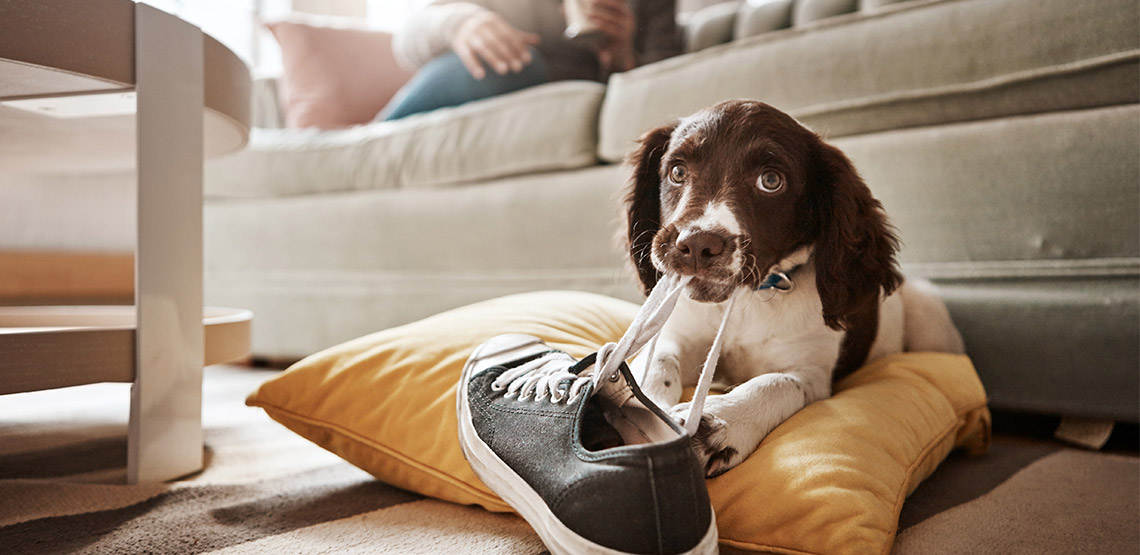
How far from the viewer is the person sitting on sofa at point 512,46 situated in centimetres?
243

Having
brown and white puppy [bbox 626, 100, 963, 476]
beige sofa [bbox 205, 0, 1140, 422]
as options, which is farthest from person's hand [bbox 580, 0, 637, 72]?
brown and white puppy [bbox 626, 100, 963, 476]

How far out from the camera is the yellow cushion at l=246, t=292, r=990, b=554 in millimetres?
812

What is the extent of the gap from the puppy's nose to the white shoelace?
1.1 inches

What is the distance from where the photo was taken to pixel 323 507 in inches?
40.6

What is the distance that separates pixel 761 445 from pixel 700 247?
11.3 inches

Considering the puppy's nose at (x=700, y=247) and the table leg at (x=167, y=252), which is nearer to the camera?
the puppy's nose at (x=700, y=247)

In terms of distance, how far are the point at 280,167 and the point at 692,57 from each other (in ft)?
5.29

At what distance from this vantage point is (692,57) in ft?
5.73

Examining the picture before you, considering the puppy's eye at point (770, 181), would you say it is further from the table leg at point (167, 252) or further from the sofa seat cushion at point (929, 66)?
the table leg at point (167, 252)

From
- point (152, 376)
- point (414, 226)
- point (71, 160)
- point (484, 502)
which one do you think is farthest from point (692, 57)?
point (71, 160)

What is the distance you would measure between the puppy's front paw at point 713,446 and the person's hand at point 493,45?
182cm

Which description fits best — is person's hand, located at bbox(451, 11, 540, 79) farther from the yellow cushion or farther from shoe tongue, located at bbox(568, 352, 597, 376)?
shoe tongue, located at bbox(568, 352, 597, 376)

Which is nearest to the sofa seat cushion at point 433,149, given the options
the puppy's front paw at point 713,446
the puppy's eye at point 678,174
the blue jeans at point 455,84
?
the blue jeans at point 455,84

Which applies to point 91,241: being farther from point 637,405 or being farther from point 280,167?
point 637,405
